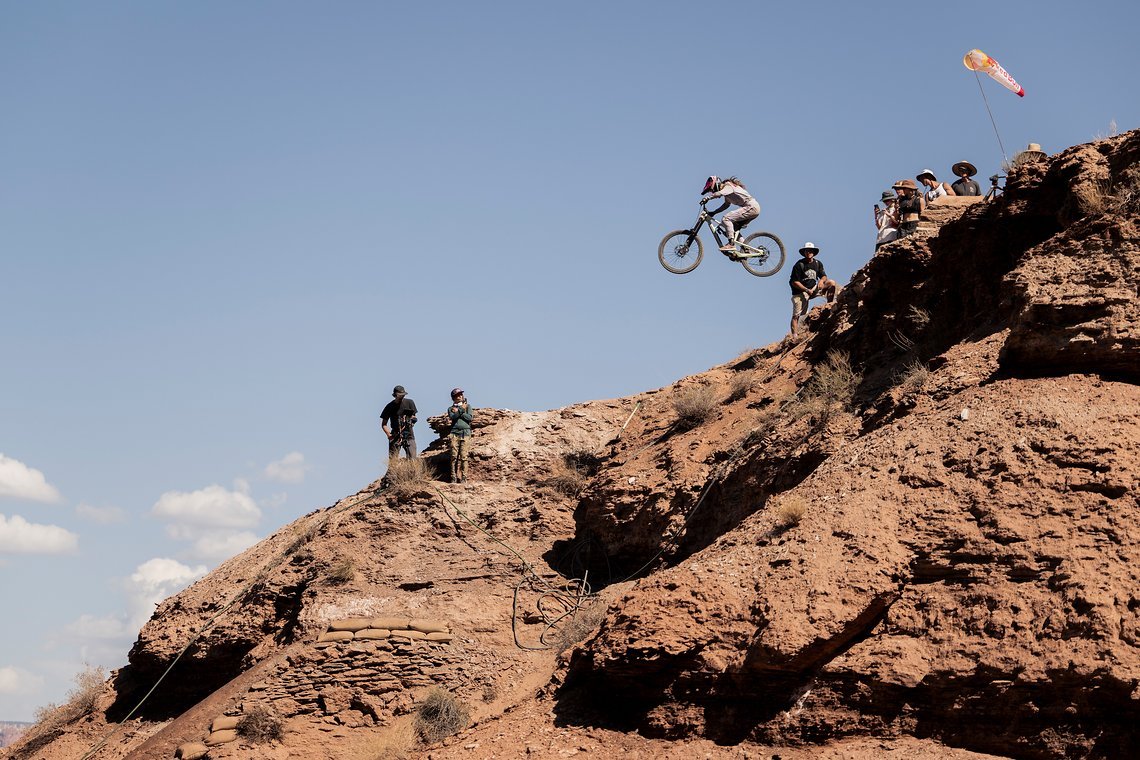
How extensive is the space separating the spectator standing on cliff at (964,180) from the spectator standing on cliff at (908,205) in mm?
1425

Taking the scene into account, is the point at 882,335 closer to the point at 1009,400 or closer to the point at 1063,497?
the point at 1009,400

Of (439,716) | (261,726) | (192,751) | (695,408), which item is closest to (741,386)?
(695,408)

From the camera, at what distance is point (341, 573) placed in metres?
18.0

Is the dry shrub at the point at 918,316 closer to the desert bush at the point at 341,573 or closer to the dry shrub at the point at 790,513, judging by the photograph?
the dry shrub at the point at 790,513

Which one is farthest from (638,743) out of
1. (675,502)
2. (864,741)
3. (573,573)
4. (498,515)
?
(498,515)

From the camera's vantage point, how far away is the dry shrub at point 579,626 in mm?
16047

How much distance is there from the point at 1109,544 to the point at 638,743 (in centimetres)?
449

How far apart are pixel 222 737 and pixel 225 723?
0.24 metres

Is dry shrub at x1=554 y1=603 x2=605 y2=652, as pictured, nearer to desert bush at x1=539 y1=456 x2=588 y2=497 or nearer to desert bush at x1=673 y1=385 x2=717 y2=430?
desert bush at x1=673 y1=385 x2=717 y2=430

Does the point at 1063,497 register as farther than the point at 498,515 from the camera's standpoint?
No

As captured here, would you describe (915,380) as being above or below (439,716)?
above

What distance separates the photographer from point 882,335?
623 inches

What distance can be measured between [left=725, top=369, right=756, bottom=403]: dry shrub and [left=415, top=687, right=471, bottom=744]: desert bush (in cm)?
621

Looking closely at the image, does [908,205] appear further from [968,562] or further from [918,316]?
[968,562]
